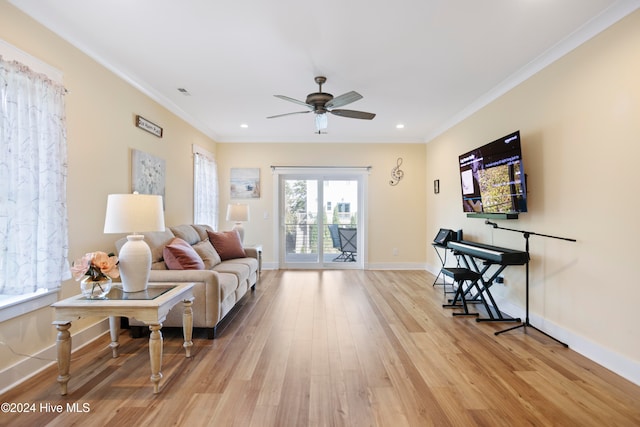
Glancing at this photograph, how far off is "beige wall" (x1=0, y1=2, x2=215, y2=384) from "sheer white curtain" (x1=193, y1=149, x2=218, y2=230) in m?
1.31

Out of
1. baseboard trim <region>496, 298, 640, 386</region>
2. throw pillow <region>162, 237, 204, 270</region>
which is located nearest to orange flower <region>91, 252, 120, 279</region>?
throw pillow <region>162, 237, 204, 270</region>

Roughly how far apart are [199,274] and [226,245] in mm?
1565

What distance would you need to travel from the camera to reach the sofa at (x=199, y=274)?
2768mm

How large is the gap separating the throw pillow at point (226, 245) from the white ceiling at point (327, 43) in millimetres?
1860

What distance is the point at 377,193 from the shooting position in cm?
612

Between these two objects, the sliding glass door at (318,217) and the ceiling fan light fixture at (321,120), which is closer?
the ceiling fan light fixture at (321,120)

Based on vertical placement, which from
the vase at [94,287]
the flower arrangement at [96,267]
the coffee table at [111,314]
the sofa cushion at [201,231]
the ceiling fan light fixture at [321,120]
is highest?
the ceiling fan light fixture at [321,120]

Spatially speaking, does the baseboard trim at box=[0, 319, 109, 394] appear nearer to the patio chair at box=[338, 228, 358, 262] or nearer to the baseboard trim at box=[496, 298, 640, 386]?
the baseboard trim at box=[496, 298, 640, 386]

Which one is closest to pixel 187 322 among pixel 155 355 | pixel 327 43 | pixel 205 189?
pixel 155 355

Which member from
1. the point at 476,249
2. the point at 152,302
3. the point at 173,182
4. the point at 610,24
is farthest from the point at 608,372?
the point at 173,182

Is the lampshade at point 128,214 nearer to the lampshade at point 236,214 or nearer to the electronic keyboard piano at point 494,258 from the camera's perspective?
the lampshade at point 236,214

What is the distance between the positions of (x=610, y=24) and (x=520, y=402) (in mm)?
2773

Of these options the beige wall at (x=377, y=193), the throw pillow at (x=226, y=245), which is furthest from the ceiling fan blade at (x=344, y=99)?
the beige wall at (x=377, y=193)

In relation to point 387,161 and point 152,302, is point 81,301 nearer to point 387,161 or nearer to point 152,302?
point 152,302
